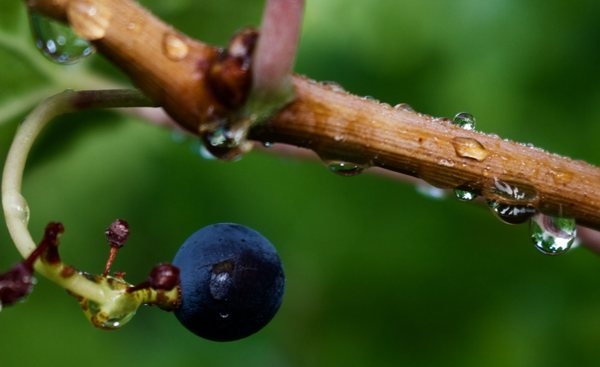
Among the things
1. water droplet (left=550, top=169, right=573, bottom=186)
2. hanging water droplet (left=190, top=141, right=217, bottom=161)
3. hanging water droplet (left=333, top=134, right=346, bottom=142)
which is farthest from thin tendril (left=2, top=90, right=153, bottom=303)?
water droplet (left=550, top=169, right=573, bottom=186)

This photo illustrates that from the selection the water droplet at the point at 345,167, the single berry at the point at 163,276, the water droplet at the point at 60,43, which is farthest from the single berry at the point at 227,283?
the water droplet at the point at 60,43

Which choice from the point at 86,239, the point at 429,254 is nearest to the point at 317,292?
the point at 429,254

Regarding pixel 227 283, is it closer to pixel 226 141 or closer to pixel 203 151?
pixel 226 141

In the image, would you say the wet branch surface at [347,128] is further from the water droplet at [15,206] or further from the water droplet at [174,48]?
the water droplet at [15,206]

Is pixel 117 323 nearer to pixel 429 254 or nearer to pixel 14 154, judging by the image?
pixel 14 154

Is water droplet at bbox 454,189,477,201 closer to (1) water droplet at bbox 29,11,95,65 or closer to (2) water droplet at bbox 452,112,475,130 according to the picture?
(2) water droplet at bbox 452,112,475,130
